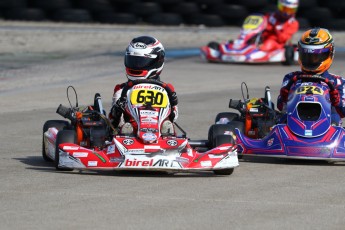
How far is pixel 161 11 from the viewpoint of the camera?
23.1 meters

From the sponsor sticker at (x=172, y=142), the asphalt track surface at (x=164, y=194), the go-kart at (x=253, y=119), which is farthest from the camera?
the go-kart at (x=253, y=119)

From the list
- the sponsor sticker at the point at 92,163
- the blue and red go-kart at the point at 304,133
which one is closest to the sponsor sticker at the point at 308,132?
the blue and red go-kart at the point at 304,133

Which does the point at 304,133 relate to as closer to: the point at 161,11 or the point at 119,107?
the point at 119,107

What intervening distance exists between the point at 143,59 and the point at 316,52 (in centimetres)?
160

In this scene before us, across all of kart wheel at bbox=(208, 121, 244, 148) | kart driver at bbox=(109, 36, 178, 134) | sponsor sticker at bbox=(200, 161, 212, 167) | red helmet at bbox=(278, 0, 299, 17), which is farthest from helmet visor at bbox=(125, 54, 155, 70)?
red helmet at bbox=(278, 0, 299, 17)

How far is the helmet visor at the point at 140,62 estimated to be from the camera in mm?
8250

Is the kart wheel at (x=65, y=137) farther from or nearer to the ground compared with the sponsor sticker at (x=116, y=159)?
farther from the ground

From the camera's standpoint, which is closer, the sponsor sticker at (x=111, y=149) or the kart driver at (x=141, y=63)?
the sponsor sticker at (x=111, y=149)

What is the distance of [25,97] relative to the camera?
1309cm

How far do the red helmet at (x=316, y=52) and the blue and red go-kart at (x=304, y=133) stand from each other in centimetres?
23

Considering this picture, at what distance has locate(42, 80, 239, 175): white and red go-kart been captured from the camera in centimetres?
750

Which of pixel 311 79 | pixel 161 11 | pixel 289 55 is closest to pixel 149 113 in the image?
pixel 311 79

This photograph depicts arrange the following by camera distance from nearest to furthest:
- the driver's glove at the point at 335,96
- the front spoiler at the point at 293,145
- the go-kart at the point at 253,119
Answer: the front spoiler at the point at 293,145
the driver's glove at the point at 335,96
the go-kart at the point at 253,119

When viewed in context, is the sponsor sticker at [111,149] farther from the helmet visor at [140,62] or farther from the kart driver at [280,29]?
the kart driver at [280,29]
